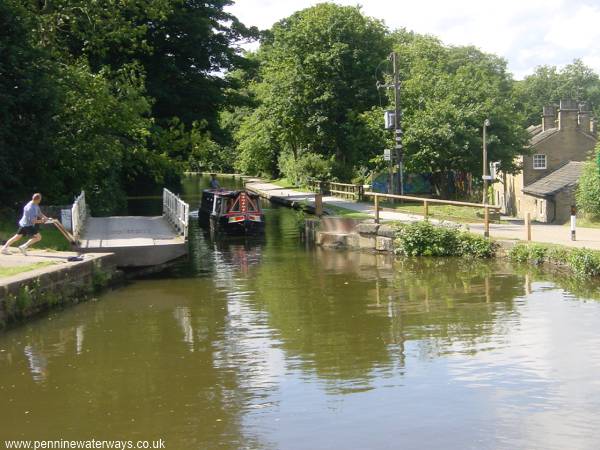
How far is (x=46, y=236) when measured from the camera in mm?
22141

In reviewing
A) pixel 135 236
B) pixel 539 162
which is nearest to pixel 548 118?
pixel 539 162

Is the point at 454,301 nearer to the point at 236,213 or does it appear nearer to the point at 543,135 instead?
the point at 236,213

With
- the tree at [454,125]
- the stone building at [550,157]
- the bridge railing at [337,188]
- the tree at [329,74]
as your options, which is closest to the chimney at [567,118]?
the stone building at [550,157]

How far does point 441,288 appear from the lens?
18234 millimetres

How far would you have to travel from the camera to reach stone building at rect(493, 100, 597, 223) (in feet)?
162

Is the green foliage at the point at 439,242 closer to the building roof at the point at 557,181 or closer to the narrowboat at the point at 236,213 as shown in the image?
the narrowboat at the point at 236,213

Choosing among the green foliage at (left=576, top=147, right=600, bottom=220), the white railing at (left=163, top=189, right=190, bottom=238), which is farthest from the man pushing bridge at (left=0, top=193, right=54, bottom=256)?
the green foliage at (left=576, top=147, right=600, bottom=220)

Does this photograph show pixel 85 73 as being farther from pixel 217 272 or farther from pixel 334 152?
pixel 334 152

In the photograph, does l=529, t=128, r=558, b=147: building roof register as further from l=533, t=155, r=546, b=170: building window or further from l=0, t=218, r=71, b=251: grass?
l=0, t=218, r=71, b=251: grass

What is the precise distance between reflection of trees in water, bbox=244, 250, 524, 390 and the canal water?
0.06 m

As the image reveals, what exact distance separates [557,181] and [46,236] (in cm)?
3454

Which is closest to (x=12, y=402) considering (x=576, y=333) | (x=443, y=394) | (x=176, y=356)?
(x=176, y=356)

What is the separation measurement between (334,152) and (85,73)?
2783 cm

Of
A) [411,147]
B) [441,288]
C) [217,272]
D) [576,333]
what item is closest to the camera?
[576,333]
